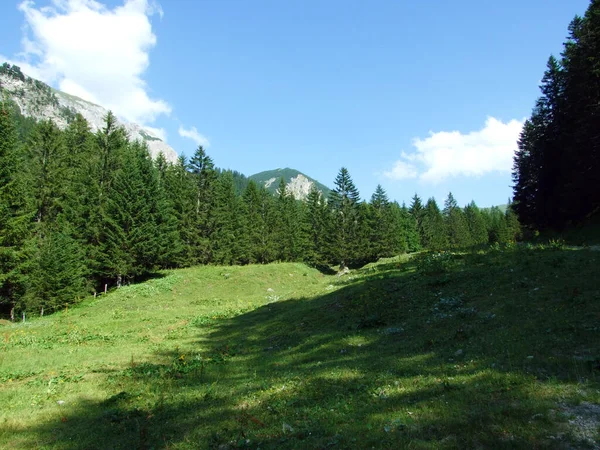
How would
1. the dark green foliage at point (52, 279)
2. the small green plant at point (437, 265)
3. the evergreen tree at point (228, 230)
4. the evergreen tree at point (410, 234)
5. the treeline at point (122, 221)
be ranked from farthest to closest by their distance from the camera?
1. the evergreen tree at point (410, 234)
2. the evergreen tree at point (228, 230)
3. the dark green foliage at point (52, 279)
4. the treeline at point (122, 221)
5. the small green plant at point (437, 265)

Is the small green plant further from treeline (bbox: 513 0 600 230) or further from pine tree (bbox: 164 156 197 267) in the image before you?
pine tree (bbox: 164 156 197 267)

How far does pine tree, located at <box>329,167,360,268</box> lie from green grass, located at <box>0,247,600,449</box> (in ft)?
162

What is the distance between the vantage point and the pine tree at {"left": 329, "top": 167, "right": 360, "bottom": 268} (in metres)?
70.9

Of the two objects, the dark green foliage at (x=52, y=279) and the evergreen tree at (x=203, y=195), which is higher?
the evergreen tree at (x=203, y=195)

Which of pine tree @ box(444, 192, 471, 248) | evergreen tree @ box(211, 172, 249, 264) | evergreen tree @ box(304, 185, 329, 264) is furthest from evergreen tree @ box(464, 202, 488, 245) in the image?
evergreen tree @ box(211, 172, 249, 264)

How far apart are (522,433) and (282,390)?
5.67 meters

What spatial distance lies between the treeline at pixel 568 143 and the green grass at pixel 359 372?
18.8 m

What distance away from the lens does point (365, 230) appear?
75938 mm

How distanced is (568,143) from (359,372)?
127 ft

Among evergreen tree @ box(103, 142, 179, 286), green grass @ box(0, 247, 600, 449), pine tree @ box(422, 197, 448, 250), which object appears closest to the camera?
green grass @ box(0, 247, 600, 449)

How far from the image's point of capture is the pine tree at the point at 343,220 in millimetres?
70938

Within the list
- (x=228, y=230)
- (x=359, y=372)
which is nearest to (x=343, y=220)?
(x=228, y=230)

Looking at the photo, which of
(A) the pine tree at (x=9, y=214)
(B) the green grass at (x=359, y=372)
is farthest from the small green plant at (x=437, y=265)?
(A) the pine tree at (x=9, y=214)

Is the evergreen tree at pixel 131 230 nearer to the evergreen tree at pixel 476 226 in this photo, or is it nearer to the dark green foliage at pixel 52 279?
the dark green foliage at pixel 52 279
